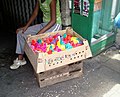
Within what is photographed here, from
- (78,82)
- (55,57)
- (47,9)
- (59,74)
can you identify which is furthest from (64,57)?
(47,9)

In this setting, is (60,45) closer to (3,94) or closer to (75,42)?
(75,42)

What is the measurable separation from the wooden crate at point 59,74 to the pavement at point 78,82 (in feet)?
0.22

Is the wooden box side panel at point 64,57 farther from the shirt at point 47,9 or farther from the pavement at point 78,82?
the shirt at point 47,9

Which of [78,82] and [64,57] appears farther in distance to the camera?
[78,82]

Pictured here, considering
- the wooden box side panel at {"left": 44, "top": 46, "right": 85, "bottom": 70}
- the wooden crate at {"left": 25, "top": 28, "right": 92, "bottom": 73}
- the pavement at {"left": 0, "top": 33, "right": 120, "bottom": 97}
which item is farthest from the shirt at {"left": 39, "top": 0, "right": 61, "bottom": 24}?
the pavement at {"left": 0, "top": 33, "right": 120, "bottom": 97}

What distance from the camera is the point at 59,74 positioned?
2986mm

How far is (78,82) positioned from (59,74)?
346mm

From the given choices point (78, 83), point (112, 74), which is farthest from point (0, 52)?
point (112, 74)

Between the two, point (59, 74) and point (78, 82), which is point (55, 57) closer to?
point (59, 74)

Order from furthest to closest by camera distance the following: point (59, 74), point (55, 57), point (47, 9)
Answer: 1. point (47, 9)
2. point (59, 74)
3. point (55, 57)

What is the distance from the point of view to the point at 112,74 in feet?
10.6

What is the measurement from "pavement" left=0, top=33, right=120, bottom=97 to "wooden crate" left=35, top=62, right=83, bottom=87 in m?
0.07

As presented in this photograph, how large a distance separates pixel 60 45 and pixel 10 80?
1056 mm

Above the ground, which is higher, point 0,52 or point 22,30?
point 22,30
